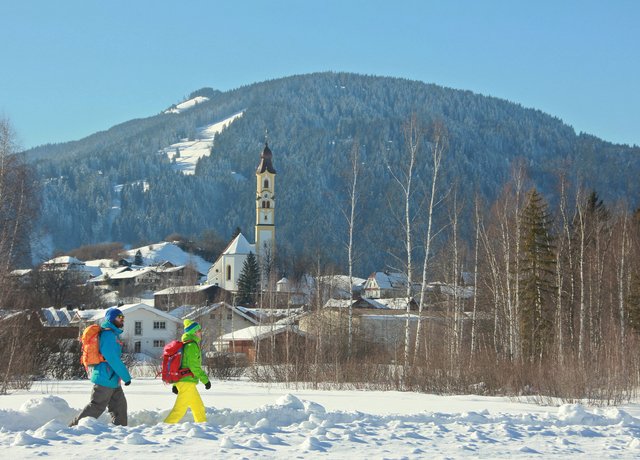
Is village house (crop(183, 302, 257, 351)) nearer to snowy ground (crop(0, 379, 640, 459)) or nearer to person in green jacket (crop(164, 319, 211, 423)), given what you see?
snowy ground (crop(0, 379, 640, 459))

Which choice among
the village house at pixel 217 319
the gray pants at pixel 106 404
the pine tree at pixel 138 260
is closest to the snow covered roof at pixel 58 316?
the village house at pixel 217 319

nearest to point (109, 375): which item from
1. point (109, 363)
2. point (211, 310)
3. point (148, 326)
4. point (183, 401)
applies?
point (109, 363)

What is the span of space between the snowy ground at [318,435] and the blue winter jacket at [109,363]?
58 cm

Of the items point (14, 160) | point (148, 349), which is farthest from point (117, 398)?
point (148, 349)

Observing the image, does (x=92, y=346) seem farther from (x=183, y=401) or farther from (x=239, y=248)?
(x=239, y=248)

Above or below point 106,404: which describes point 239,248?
above

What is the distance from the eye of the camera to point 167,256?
16300cm

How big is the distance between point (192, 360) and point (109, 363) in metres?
1.04

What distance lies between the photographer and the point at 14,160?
3069 cm

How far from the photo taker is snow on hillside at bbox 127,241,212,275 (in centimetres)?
15900

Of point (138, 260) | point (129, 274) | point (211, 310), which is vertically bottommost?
point (211, 310)

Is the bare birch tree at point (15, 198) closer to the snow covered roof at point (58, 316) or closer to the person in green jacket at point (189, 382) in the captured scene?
the person in green jacket at point (189, 382)

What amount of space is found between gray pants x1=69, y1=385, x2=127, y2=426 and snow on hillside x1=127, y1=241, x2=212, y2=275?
145532 mm

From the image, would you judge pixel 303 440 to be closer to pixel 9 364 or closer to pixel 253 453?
pixel 253 453
